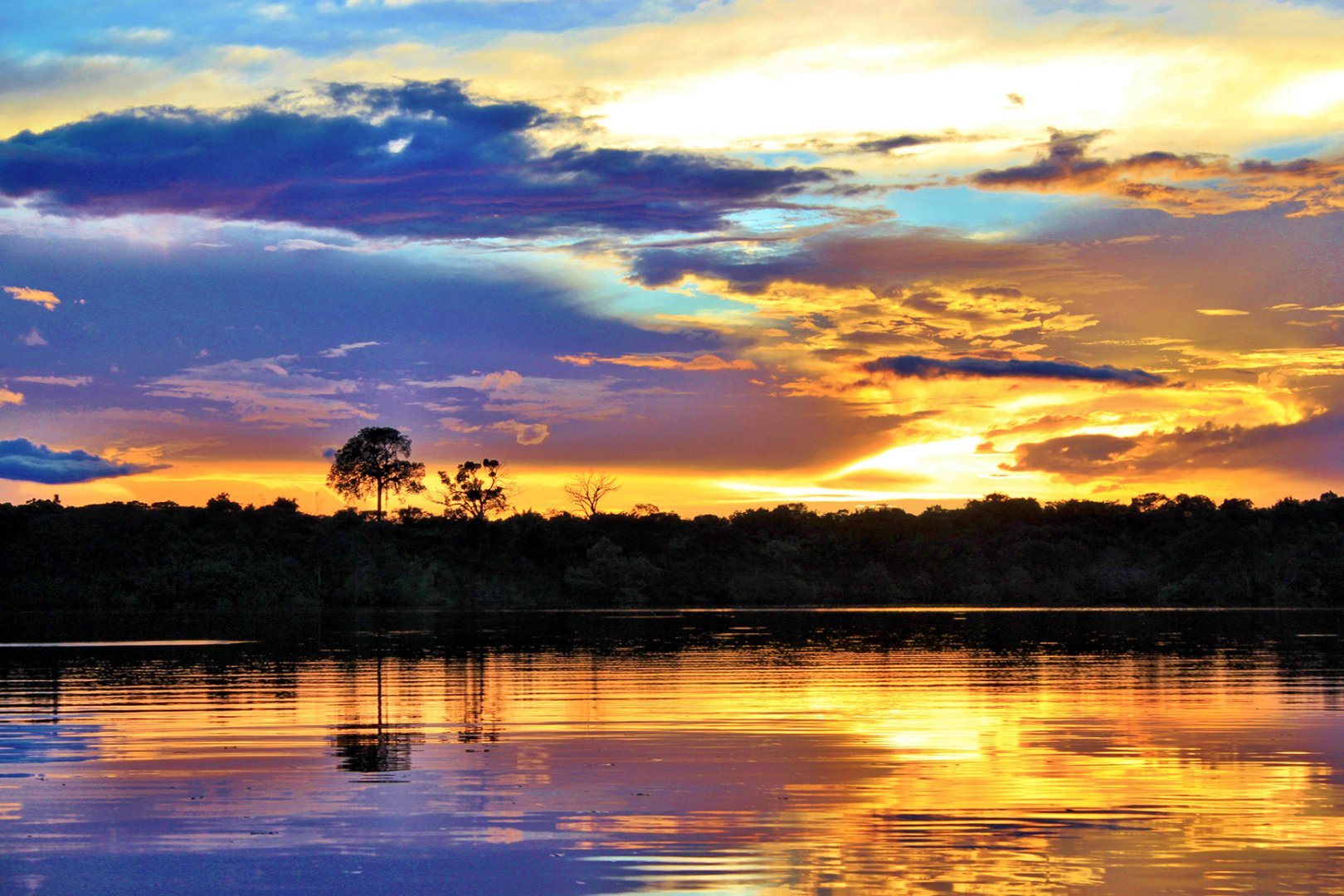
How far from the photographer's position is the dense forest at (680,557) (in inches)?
4783

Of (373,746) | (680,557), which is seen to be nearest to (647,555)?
(680,557)

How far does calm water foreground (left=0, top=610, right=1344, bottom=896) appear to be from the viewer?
12750mm

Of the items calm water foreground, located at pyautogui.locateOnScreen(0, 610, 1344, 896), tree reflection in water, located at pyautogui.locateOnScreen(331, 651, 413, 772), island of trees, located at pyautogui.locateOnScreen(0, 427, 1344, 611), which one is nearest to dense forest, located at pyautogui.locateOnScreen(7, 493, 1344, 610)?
island of trees, located at pyautogui.locateOnScreen(0, 427, 1344, 611)

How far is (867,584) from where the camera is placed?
6407 inches

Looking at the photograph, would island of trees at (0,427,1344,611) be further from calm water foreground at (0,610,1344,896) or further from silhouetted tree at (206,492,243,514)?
calm water foreground at (0,610,1344,896)

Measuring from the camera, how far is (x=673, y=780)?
18172 mm

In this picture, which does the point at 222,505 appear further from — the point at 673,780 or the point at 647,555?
the point at 673,780

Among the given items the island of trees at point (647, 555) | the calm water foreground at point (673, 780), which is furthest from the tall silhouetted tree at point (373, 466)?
the calm water foreground at point (673, 780)

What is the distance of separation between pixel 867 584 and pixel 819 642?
350 feet

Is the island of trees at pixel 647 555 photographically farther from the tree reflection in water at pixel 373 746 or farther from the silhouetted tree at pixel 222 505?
the tree reflection in water at pixel 373 746

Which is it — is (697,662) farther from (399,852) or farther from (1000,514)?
(1000,514)

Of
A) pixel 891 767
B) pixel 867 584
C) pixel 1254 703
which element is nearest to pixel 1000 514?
pixel 867 584

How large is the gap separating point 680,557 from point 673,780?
5708 inches

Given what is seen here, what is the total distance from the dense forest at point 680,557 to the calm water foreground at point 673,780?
87.1 m
